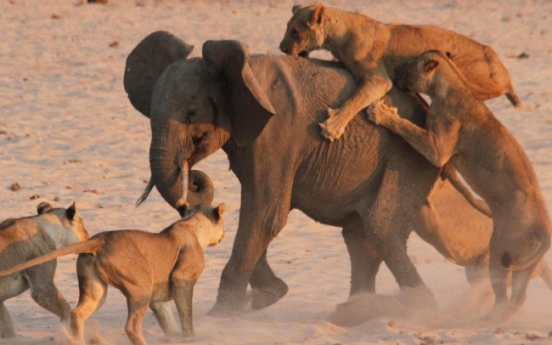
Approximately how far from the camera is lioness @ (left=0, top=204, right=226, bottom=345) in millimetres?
7395

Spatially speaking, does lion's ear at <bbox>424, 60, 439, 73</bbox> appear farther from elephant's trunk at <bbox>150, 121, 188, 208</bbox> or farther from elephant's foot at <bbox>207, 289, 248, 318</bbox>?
elephant's foot at <bbox>207, 289, 248, 318</bbox>

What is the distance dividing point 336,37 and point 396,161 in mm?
1027

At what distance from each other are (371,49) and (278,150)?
1.02 m

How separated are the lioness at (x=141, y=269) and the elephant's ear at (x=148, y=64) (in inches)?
68.5

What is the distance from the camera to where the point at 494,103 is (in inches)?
731

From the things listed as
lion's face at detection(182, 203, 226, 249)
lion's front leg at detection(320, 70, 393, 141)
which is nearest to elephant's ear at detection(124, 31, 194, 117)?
lion's front leg at detection(320, 70, 393, 141)

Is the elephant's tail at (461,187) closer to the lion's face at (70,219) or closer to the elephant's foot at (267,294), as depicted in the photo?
the elephant's foot at (267,294)

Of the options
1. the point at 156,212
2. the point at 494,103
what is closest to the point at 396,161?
the point at 156,212

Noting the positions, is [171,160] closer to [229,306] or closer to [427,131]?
[229,306]

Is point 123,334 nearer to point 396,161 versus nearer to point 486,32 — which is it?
point 396,161

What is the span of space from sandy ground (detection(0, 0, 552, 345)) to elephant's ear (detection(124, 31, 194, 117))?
1687 millimetres

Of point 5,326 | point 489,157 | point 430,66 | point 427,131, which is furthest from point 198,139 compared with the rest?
point 489,157

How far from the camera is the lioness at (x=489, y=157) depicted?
29.0 feet

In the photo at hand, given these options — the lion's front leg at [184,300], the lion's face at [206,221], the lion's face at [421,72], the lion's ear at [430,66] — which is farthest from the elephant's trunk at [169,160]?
the lion's ear at [430,66]
